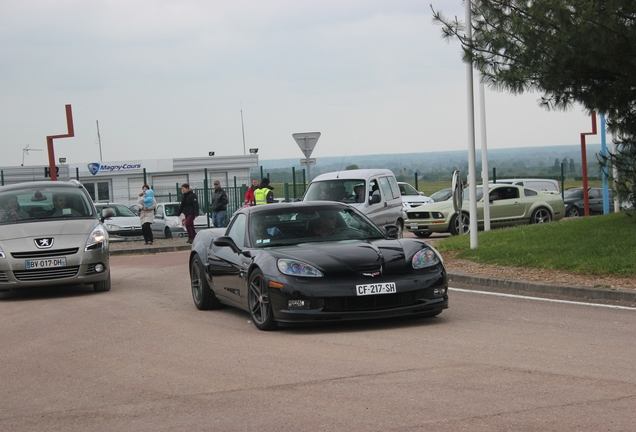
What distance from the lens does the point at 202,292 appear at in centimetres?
1160

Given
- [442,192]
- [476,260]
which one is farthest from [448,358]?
[442,192]

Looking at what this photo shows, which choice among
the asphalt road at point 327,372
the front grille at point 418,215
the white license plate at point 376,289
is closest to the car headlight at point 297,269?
the white license plate at point 376,289

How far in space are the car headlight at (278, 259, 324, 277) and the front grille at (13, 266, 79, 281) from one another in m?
5.53

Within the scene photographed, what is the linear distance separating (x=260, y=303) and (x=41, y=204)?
22.2 feet

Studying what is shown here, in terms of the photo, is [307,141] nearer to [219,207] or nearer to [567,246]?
[219,207]

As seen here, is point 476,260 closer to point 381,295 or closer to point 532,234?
point 532,234

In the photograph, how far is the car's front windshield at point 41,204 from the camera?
48.6ft

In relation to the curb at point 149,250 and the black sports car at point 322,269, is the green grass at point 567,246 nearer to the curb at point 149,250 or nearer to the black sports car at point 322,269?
the black sports car at point 322,269

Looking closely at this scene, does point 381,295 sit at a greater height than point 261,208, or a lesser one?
lesser

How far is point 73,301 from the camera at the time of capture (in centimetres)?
1342

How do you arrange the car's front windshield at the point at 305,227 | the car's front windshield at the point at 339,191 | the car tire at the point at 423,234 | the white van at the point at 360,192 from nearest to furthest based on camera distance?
the car's front windshield at the point at 305,227 → the white van at the point at 360,192 → the car's front windshield at the point at 339,191 → the car tire at the point at 423,234

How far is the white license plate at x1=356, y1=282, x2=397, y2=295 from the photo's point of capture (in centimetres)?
912

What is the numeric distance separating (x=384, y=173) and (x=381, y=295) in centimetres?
1324

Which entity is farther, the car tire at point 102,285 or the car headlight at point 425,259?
the car tire at point 102,285
